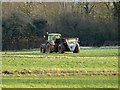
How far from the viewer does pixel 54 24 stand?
6412cm

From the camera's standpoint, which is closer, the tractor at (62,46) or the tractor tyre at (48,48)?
the tractor at (62,46)

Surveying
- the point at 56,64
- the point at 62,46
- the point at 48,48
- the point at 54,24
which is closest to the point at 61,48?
the point at 62,46

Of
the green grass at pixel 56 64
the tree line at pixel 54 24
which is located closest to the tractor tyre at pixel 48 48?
→ the tree line at pixel 54 24

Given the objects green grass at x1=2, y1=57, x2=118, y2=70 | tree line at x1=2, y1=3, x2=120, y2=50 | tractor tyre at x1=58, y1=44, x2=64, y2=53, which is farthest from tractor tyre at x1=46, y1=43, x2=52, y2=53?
green grass at x1=2, y1=57, x2=118, y2=70

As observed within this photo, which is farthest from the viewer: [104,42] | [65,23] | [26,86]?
[65,23]

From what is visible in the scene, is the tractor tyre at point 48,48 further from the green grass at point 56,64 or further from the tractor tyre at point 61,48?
the green grass at point 56,64

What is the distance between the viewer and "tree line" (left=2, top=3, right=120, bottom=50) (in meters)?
58.9

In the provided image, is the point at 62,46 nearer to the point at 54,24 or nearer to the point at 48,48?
the point at 48,48

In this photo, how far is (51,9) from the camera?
228 ft

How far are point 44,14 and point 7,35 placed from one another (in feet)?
30.6

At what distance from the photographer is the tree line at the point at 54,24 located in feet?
193

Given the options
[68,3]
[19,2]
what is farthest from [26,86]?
[68,3]

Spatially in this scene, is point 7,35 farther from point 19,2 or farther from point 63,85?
point 63,85

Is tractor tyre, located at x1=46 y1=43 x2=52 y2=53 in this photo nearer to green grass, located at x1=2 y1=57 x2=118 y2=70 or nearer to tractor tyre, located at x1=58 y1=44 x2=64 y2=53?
tractor tyre, located at x1=58 y1=44 x2=64 y2=53
